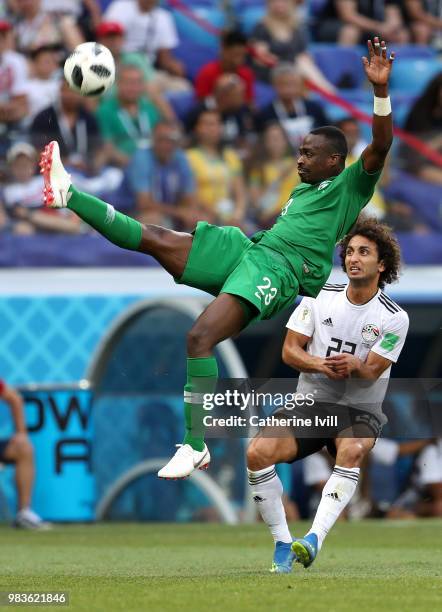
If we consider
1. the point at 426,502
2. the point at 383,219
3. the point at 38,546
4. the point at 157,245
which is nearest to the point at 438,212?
the point at 383,219

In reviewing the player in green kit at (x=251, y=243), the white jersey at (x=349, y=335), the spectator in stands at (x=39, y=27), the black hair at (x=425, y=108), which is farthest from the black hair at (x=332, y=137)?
the spectator in stands at (x=39, y=27)

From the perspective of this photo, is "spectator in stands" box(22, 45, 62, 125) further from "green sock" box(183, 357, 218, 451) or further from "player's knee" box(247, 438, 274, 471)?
"green sock" box(183, 357, 218, 451)

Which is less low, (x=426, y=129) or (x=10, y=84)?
(x=10, y=84)

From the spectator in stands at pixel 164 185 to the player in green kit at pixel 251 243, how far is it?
269 inches

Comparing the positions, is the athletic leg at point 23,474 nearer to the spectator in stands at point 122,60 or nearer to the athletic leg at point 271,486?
the spectator in stands at point 122,60

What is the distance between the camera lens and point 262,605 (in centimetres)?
645

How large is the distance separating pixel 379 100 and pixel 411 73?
40.7 ft

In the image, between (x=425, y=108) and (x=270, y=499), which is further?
(x=425, y=108)

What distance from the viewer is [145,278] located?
15.5 meters

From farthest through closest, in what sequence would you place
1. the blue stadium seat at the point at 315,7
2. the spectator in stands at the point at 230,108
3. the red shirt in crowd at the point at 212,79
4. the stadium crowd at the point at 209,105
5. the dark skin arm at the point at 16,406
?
the blue stadium seat at the point at 315,7, the red shirt in crowd at the point at 212,79, the spectator in stands at the point at 230,108, the stadium crowd at the point at 209,105, the dark skin arm at the point at 16,406

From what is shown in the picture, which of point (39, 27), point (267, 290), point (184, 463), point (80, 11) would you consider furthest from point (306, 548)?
point (80, 11)

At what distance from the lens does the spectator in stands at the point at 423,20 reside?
20.7 meters

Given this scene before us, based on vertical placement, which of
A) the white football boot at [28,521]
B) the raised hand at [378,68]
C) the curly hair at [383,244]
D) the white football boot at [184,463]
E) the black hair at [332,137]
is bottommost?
the white football boot at [28,521]

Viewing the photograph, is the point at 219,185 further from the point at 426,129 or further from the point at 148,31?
the point at 148,31
